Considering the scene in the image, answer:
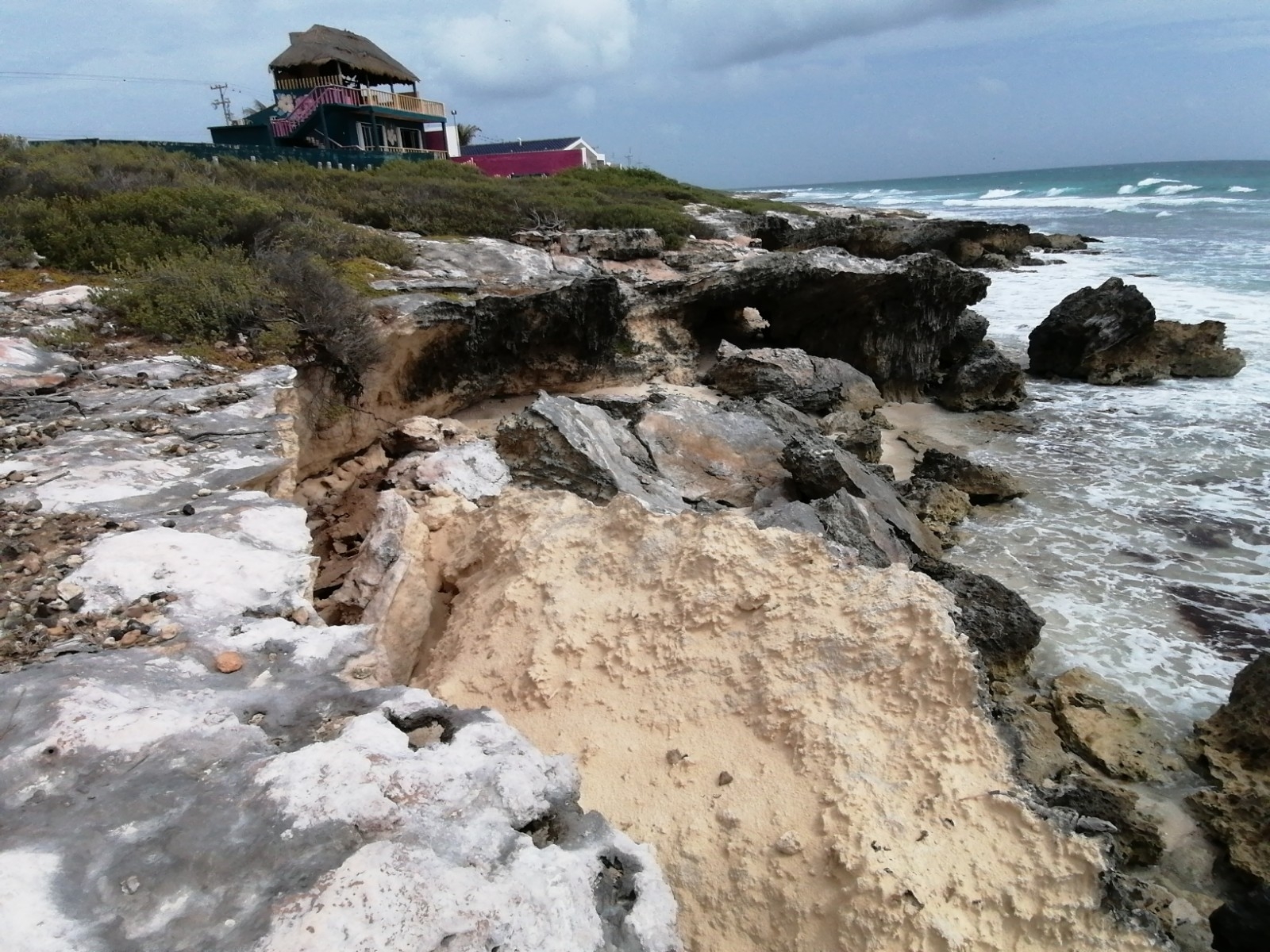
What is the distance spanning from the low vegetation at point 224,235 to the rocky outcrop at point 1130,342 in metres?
9.61

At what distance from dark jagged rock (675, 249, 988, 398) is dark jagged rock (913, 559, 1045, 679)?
8496 mm

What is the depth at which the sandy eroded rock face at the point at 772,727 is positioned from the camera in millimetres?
2918

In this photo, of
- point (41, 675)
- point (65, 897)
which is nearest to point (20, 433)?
point (41, 675)

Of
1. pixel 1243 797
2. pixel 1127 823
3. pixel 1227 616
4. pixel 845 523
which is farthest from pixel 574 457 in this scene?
pixel 1227 616

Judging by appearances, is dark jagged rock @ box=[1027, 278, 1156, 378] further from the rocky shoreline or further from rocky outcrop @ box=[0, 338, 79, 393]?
rocky outcrop @ box=[0, 338, 79, 393]

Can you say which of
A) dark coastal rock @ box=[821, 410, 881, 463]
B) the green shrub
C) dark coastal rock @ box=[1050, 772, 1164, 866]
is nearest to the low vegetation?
the green shrub

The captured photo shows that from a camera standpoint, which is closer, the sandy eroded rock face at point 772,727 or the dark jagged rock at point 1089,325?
the sandy eroded rock face at point 772,727

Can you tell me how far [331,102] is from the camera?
2975 cm

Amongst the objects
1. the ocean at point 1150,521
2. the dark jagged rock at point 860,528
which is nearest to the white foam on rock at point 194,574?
the dark jagged rock at point 860,528

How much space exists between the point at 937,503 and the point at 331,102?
→ 3022cm

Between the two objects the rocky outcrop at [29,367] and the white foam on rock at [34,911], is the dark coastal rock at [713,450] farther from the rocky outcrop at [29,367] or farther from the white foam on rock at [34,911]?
the white foam on rock at [34,911]

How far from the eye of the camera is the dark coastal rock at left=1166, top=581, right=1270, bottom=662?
7.34 meters

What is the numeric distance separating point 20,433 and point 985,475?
1094 centimetres

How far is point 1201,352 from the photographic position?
16.4 metres
